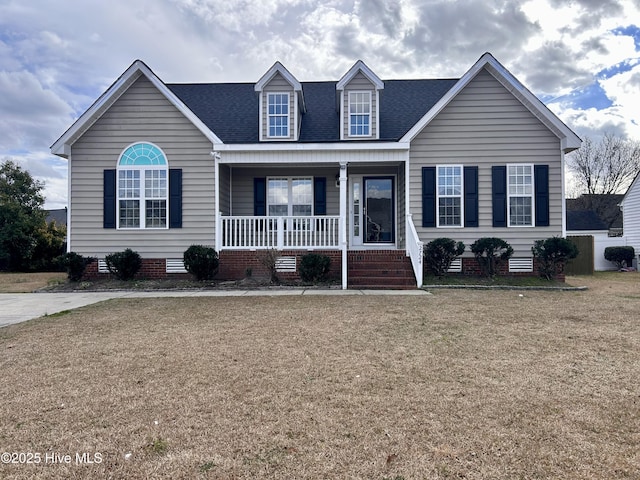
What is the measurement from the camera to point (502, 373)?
154 inches

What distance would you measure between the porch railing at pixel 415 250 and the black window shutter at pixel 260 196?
4904 mm

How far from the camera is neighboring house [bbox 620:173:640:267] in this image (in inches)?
774

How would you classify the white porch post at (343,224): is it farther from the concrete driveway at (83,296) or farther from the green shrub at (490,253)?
the green shrub at (490,253)

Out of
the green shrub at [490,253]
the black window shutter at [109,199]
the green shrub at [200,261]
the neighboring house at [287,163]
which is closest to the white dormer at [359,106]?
the neighboring house at [287,163]

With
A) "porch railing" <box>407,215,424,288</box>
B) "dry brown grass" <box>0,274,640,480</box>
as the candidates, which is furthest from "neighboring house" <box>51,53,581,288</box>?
"dry brown grass" <box>0,274,640,480</box>

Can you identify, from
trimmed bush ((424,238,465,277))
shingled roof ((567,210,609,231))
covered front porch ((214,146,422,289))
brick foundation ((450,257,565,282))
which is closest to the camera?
trimmed bush ((424,238,465,277))

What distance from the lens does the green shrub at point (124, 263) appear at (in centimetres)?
1124

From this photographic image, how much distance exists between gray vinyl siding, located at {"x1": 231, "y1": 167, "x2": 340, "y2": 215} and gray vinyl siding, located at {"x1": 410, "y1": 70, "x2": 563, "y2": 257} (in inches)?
109

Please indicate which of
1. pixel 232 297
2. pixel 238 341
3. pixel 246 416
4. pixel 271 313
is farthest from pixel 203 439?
pixel 232 297

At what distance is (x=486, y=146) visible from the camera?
11891 millimetres

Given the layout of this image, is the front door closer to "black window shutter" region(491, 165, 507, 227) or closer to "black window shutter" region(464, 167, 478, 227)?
"black window shutter" region(464, 167, 478, 227)

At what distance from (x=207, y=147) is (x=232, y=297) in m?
5.19

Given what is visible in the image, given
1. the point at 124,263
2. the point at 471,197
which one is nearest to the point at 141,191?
the point at 124,263

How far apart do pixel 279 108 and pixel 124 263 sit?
6.65 meters
